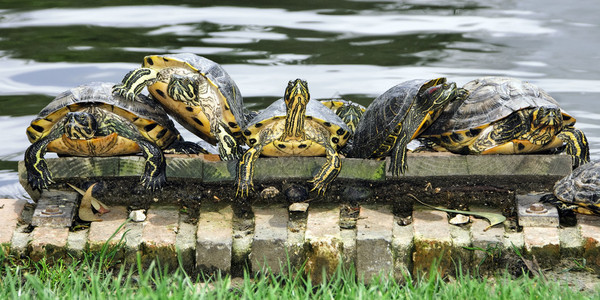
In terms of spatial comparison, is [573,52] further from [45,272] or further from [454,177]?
[45,272]

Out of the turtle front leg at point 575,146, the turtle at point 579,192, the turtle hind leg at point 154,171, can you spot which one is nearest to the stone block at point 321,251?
the turtle hind leg at point 154,171

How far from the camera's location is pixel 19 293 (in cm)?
314

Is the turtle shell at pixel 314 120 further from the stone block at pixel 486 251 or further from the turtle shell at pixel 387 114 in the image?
the stone block at pixel 486 251

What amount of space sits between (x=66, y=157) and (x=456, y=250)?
2255 mm

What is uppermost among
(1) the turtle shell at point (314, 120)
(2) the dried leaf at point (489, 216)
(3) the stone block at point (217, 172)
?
(1) the turtle shell at point (314, 120)

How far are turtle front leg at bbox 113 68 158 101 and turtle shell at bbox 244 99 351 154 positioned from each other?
739 mm

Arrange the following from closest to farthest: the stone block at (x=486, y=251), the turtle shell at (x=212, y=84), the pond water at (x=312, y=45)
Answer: the stone block at (x=486, y=251) < the turtle shell at (x=212, y=84) < the pond water at (x=312, y=45)

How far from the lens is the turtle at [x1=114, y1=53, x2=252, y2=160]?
482 cm

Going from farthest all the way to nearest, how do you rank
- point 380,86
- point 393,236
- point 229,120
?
point 380,86 < point 229,120 < point 393,236

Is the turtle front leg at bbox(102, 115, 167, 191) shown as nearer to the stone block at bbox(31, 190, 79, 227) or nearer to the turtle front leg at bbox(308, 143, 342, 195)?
the stone block at bbox(31, 190, 79, 227)

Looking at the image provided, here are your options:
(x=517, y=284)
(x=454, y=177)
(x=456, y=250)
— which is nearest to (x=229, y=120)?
(x=454, y=177)

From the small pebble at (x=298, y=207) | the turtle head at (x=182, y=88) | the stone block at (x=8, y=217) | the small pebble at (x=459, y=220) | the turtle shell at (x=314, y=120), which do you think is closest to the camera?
the stone block at (x=8, y=217)

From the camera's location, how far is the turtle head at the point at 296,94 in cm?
442

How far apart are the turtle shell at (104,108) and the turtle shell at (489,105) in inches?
67.7
